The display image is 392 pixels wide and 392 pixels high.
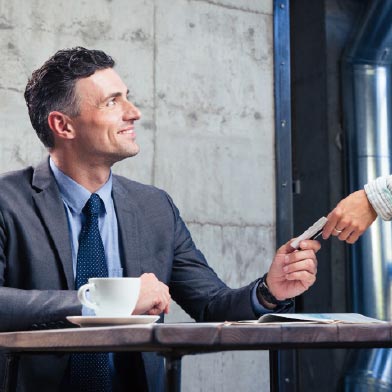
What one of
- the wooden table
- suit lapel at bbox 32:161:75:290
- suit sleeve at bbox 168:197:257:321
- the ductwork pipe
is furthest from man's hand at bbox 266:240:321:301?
the ductwork pipe

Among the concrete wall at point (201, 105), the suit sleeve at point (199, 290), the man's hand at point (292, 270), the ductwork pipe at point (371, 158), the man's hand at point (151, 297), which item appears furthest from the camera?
the ductwork pipe at point (371, 158)

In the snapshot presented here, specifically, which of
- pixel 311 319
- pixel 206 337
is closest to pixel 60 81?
pixel 311 319

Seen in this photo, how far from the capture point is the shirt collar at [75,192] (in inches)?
85.8

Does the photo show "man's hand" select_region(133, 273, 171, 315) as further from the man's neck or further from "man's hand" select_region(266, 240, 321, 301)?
the man's neck

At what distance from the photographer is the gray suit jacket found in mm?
1767

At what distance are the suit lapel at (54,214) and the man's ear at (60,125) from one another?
19cm

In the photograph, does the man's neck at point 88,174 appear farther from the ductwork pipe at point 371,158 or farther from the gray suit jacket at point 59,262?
the ductwork pipe at point 371,158

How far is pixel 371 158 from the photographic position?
5.18 meters

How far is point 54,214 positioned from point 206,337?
3.39 ft

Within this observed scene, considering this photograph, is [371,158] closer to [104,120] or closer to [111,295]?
[104,120]

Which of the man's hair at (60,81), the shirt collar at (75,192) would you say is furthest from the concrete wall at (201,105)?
the shirt collar at (75,192)

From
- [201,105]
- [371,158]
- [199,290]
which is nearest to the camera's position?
[199,290]

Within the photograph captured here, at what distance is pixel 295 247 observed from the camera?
194 centimetres

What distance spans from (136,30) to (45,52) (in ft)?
1.30
